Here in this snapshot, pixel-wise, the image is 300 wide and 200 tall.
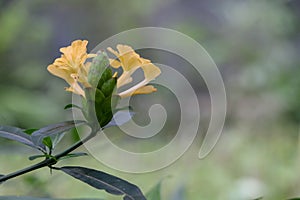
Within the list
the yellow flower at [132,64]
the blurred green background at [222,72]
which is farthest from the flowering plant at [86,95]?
the blurred green background at [222,72]

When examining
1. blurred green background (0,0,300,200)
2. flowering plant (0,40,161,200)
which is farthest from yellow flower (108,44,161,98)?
blurred green background (0,0,300,200)

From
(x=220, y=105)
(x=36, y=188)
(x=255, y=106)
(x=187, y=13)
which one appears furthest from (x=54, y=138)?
(x=187, y=13)

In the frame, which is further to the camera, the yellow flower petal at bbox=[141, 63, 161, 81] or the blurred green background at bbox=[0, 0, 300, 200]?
the blurred green background at bbox=[0, 0, 300, 200]

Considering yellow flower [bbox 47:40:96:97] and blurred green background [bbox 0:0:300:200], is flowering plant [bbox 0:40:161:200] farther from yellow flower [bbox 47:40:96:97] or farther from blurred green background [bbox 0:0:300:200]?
blurred green background [bbox 0:0:300:200]

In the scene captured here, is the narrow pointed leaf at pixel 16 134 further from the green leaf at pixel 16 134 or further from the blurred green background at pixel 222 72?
the blurred green background at pixel 222 72

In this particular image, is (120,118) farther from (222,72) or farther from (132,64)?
(222,72)

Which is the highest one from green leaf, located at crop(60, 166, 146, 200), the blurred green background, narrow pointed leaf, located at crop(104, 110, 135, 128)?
the blurred green background

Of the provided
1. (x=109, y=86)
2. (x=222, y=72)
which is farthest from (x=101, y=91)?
(x=222, y=72)
